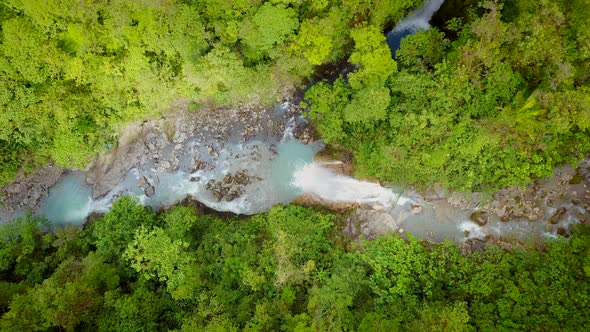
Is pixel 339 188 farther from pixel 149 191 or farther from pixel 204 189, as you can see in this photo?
pixel 149 191

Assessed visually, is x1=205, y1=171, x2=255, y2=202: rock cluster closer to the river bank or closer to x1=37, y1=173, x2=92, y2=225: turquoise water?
the river bank

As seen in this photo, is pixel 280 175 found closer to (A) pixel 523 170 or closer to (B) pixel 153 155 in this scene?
(B) pixel 153 155

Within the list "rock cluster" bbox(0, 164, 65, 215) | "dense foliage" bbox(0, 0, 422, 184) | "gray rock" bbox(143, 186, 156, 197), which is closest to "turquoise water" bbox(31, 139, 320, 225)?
"gray rock" bbox(143, 186, 156, 197)

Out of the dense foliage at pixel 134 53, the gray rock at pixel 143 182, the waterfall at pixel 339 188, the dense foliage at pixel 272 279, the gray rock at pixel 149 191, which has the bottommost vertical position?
the dense foliage at pixel 272 279

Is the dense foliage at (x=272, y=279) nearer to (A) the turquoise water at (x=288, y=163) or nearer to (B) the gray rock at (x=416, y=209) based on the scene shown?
(A) the turquoise water at (x=288, y=163)

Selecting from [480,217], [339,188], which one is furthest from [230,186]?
[480,217]

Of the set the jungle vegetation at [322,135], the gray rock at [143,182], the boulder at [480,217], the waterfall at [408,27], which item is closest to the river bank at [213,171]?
the gray rock at [143,182]
